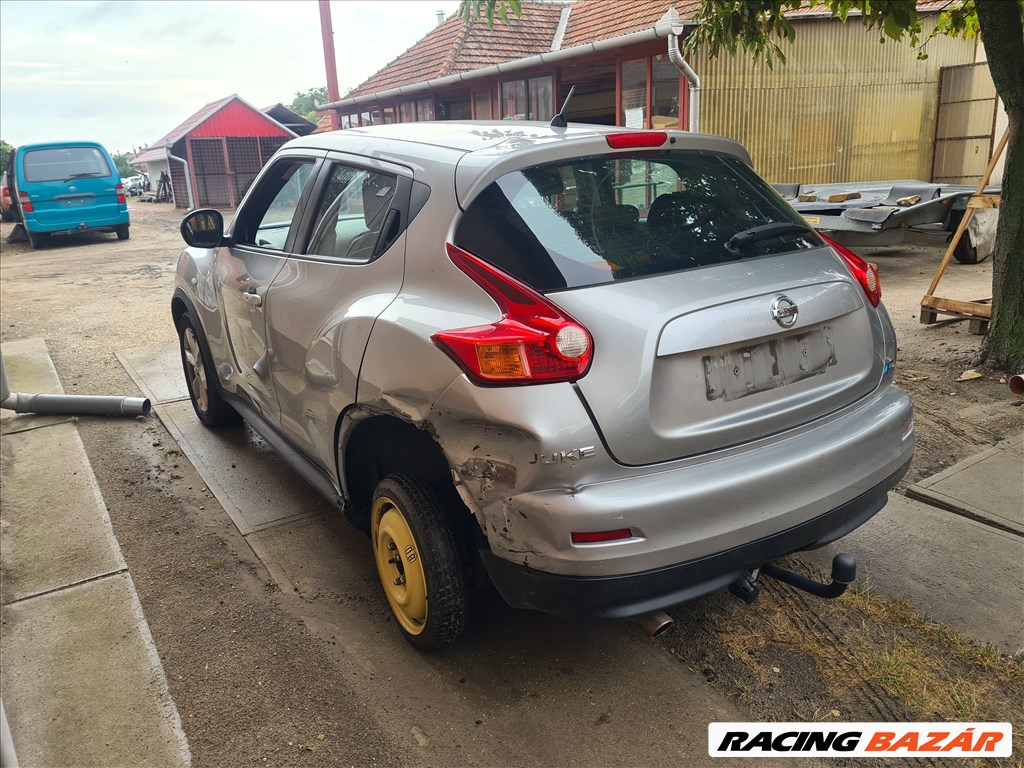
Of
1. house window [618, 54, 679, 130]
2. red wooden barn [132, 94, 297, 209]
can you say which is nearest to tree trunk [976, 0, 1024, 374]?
house window [618, 54, 679, 130]

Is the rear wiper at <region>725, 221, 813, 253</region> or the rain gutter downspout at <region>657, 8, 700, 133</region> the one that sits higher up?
the rain gutter downspout at <region>657, 8, 700, 133</region>

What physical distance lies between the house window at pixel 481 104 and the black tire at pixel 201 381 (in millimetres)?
11950

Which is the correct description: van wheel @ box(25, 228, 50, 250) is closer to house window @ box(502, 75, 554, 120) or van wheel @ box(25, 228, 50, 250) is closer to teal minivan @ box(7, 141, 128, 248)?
teal minivan @ box(7, 141, 128, 248)

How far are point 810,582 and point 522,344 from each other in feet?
4.40

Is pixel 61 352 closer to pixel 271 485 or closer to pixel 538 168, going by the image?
pixel 271 485

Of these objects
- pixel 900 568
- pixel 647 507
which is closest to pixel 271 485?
pixel 647 507

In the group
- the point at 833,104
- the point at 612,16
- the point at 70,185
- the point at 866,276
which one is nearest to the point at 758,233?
the point at 866,276

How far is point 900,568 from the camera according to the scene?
3391mm

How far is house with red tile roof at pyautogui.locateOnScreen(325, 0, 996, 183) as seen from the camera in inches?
486

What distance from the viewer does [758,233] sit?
9.20 feet

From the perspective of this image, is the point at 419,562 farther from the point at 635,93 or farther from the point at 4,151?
the point at 4,151

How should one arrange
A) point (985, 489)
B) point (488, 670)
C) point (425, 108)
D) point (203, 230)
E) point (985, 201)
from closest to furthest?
point (488, 670) < point (985, 489) < point (203, 230) < point (985, 201) < point (425, 108)

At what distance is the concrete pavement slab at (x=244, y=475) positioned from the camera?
13.8ft

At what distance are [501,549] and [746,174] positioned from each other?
1.73 m
